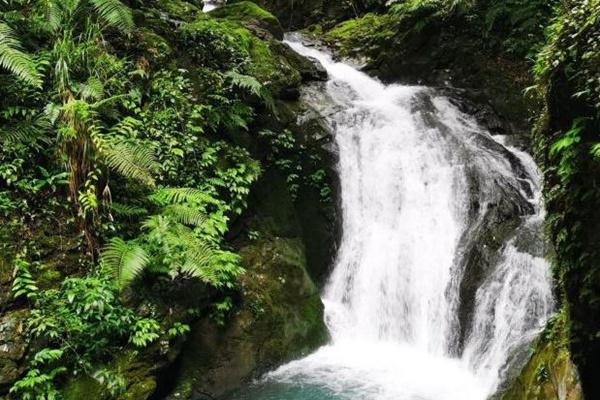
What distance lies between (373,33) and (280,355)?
39.4 ft

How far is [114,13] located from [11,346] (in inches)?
193

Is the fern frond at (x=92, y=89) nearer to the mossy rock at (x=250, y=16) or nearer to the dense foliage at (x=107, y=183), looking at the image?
the dense foliage at (x=107, y=183)

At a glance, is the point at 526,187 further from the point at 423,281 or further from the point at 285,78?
the point at 285,78

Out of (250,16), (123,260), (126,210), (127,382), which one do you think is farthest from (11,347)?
(250,16)

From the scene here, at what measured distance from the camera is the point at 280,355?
7.19 m

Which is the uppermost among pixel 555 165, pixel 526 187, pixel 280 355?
pixel 526 187

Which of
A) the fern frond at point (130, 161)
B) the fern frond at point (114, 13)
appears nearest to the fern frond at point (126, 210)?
the fern frond at point (130, 161)

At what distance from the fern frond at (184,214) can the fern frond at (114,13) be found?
2967mm

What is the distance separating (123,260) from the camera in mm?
5496

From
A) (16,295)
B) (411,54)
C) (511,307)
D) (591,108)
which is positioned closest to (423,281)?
(511,307)

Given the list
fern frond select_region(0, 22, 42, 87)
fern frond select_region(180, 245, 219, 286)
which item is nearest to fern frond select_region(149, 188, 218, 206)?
fern frond select_region(180, 245, 219, 286)

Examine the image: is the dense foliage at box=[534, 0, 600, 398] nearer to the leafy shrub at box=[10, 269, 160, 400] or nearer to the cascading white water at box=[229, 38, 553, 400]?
the cascading white water at box=[229, 38, 553, 400]

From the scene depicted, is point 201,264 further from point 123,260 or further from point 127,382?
point 127,382

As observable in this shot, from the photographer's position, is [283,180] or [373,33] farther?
[373,33]
